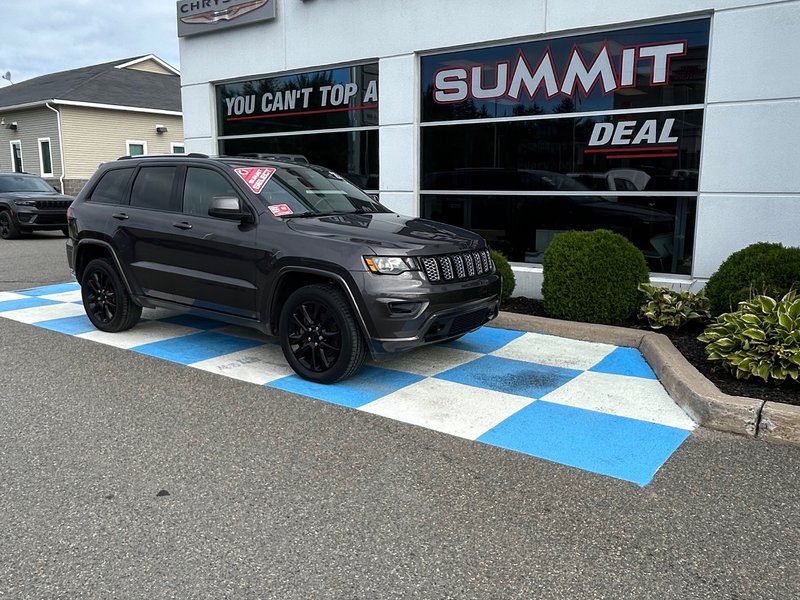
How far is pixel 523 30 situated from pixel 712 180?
2.98 metres

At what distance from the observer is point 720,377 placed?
16.9 ft

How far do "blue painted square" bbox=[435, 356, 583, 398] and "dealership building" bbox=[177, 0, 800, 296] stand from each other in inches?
105

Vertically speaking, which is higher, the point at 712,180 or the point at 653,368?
the point at 712,180

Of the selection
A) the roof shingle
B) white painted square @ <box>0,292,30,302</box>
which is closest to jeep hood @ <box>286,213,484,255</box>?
white painted square @ <box>0,292,30,302</box>

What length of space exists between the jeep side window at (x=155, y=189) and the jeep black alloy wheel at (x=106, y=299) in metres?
0.82

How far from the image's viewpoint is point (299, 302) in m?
5.31

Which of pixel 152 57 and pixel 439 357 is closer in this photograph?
pixel 439 357

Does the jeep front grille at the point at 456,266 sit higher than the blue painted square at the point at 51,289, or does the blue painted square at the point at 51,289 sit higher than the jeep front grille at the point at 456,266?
the jeep front grille at the point at 456,266

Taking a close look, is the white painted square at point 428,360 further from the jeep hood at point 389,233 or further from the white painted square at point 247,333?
the white painted square at point 247,333

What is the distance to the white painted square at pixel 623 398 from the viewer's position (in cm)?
471

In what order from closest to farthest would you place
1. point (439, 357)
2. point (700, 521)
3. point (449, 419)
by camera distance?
point (700, 521) < point (449, 419) < point (439, 357)

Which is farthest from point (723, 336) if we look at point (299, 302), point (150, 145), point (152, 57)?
point (152, 57)

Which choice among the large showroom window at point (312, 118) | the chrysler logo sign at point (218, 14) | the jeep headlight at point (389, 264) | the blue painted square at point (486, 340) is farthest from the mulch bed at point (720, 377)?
the chrysler logo sign at point (218, 14)

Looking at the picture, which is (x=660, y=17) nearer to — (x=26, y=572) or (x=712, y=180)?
(x=712, y=180)
